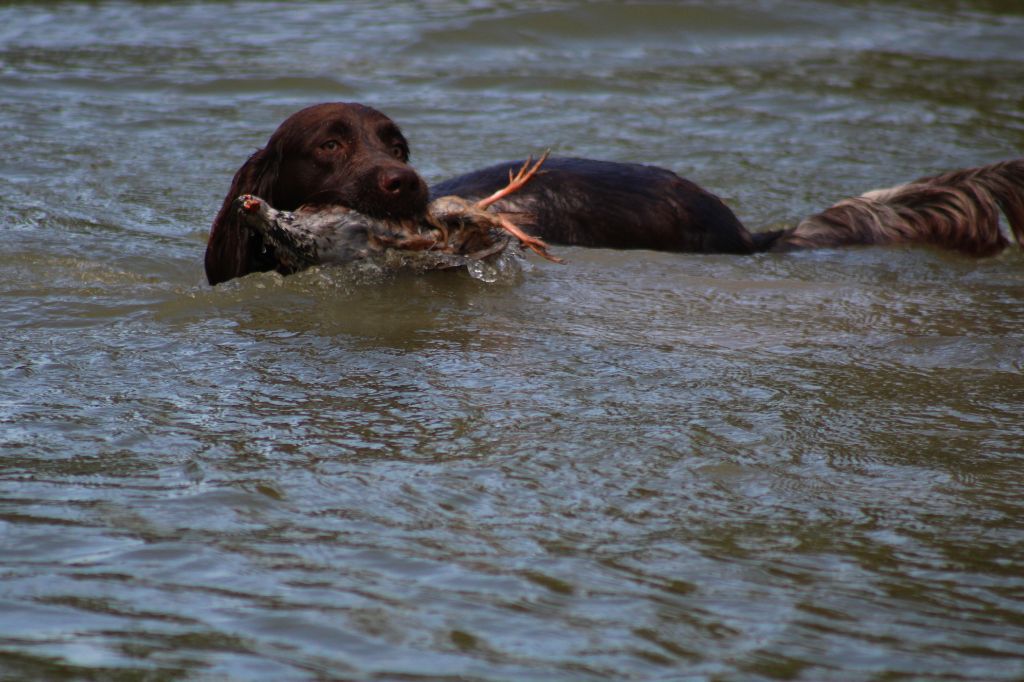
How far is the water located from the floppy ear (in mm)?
133

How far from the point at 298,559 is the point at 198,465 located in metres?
0.63

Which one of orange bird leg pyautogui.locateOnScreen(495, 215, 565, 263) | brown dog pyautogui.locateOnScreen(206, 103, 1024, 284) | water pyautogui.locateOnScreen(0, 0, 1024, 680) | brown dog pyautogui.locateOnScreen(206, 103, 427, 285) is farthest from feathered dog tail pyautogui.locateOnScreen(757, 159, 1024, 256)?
brown dog pyautogui.locateOnScreen(206, 103, 427, 285)

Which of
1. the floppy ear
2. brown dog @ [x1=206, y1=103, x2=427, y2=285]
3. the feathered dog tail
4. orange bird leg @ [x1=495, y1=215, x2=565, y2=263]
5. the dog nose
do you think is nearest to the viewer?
orange bird leg @ [x1=495, y1=215, x2=565, y2=263]

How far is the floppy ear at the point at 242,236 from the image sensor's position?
5.42m

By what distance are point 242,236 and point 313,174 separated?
39cm

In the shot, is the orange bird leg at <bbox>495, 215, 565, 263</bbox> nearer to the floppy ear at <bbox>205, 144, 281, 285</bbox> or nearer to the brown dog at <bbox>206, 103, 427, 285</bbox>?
the brown dog at <bbox>206, 103, 427, 285</bbox>

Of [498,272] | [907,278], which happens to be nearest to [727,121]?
[907,278]

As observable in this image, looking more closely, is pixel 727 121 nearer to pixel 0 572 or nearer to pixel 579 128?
pixel 579 128

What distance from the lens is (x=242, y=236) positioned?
5406 millimetres

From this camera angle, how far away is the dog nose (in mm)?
5098

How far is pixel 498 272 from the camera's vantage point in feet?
18.2

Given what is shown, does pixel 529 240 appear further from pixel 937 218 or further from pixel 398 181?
pixel 937 218

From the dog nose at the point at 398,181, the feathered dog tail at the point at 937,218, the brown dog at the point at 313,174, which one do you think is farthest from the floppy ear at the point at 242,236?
the feathered dog tail at the point at 937,218

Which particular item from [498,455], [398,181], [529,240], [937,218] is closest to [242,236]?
[398,181]
